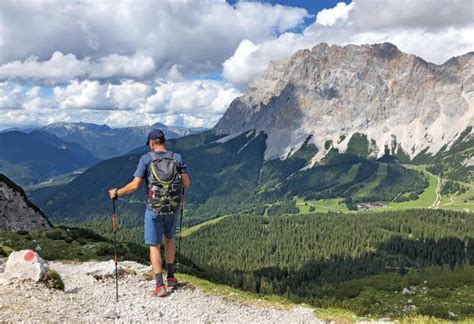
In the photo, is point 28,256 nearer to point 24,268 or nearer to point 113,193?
point 24,268

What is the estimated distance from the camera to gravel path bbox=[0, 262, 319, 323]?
15820 millimetres

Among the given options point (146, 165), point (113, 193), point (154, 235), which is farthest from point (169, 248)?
point (146, 165)

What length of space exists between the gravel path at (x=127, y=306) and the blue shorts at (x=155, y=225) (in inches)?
113

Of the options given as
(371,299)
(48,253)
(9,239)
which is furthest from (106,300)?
(371,299)

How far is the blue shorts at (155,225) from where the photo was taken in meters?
18.2

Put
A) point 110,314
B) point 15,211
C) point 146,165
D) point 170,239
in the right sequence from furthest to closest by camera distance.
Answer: point 15,211 → point 170,239 → point 146,165 → point 110,314

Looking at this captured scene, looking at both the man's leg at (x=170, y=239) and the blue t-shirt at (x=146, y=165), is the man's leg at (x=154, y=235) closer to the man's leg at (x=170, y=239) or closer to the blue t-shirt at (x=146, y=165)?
the man's leg at (x=170, y=239)

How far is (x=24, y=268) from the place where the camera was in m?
18.8

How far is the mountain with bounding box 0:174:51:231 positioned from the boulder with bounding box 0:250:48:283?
6177 cm

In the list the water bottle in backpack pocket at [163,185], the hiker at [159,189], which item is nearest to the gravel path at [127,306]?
the hiker at [159,189]

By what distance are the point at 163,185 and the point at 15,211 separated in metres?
71.0

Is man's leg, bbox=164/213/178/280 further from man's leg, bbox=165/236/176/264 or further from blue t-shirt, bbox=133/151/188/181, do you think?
blue t-shirt, bbox=133/151/188/181

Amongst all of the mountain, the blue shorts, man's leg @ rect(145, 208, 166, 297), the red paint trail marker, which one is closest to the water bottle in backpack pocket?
the blue shorts

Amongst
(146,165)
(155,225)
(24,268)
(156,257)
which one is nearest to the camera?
(146,165)
